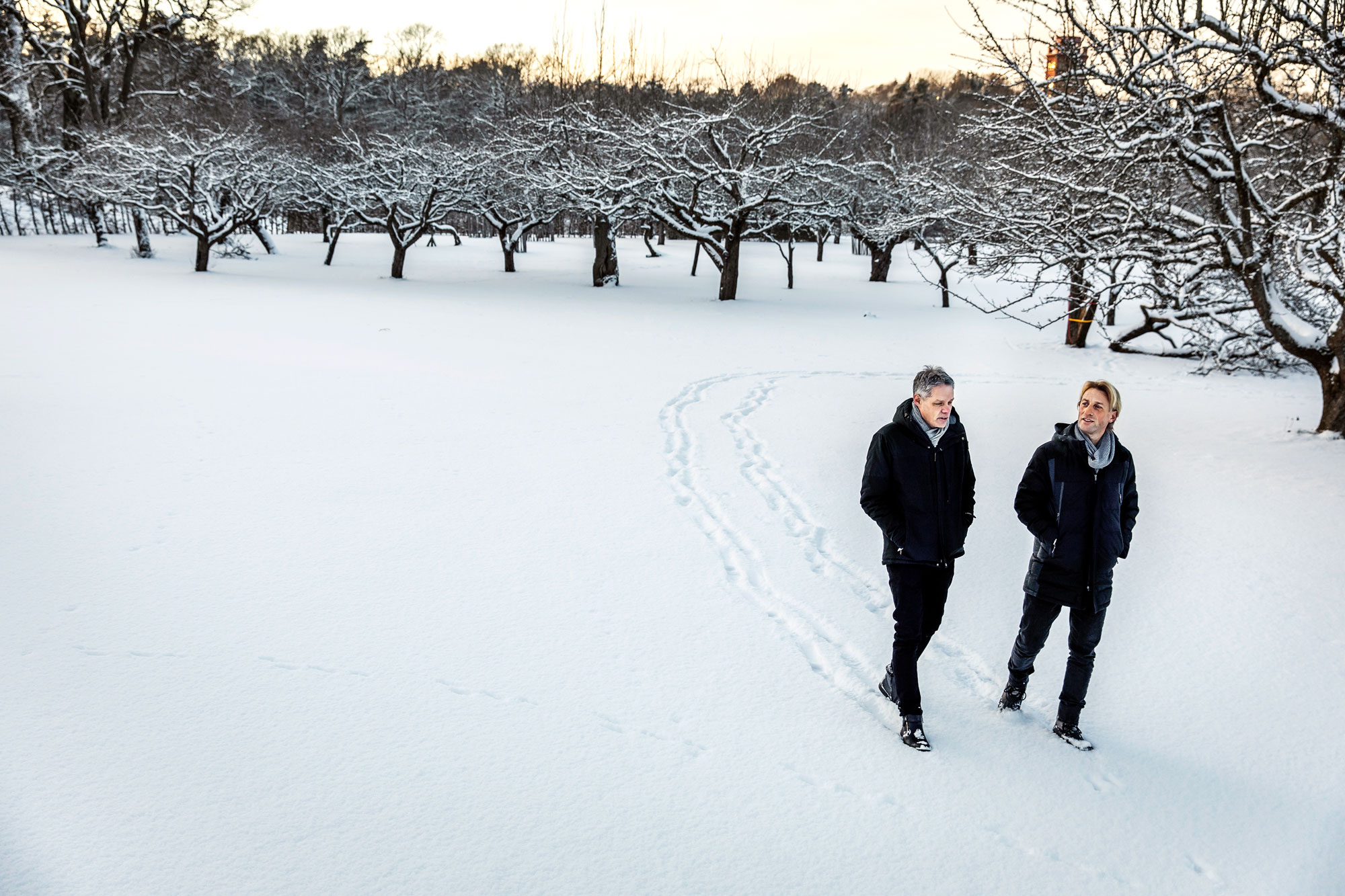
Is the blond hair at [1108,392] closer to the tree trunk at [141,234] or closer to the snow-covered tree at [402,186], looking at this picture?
the snow-covered tree at [402,186]

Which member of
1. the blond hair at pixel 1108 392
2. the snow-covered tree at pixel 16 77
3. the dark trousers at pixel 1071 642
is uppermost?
the snow-covered tree at pixel 16 77

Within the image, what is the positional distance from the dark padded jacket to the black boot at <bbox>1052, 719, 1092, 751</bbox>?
54 centimetres

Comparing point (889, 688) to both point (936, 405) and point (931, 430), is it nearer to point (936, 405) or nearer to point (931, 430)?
point (931, 430)

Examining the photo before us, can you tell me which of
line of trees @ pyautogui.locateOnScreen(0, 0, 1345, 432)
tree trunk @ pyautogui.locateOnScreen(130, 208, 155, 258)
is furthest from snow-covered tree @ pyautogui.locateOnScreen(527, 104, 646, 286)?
tree trunk @ pyautogui.locateOnScreen(130, 208, 155, 258)

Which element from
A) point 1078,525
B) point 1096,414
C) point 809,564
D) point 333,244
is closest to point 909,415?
point 1096,414

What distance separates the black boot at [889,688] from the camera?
3778mm

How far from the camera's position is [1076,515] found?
11.1 ft

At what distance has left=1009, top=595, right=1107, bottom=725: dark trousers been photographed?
3.50m

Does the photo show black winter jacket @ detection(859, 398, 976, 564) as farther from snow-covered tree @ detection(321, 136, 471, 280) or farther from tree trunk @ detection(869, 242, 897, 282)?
tree trunk @ detection(869, 242, 897, 282)

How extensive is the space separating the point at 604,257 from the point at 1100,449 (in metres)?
24.5

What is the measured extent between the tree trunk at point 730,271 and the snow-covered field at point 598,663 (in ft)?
47.5

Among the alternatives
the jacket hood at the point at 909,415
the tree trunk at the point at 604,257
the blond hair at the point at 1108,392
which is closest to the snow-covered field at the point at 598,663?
the jacket hood at the point at 909,415

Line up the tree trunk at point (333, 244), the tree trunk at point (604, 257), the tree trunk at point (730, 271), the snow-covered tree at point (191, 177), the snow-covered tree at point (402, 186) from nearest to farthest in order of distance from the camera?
the snow-covered tree at point (191, 177) < the tree trunk at point (730, 271) < the snow-covered tree at point (402, 186) < the tree trunk at point (604, 257) < the tree trunk at point (333, 244)

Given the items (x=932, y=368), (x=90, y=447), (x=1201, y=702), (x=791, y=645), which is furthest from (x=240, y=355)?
(x=1201, y=702)
